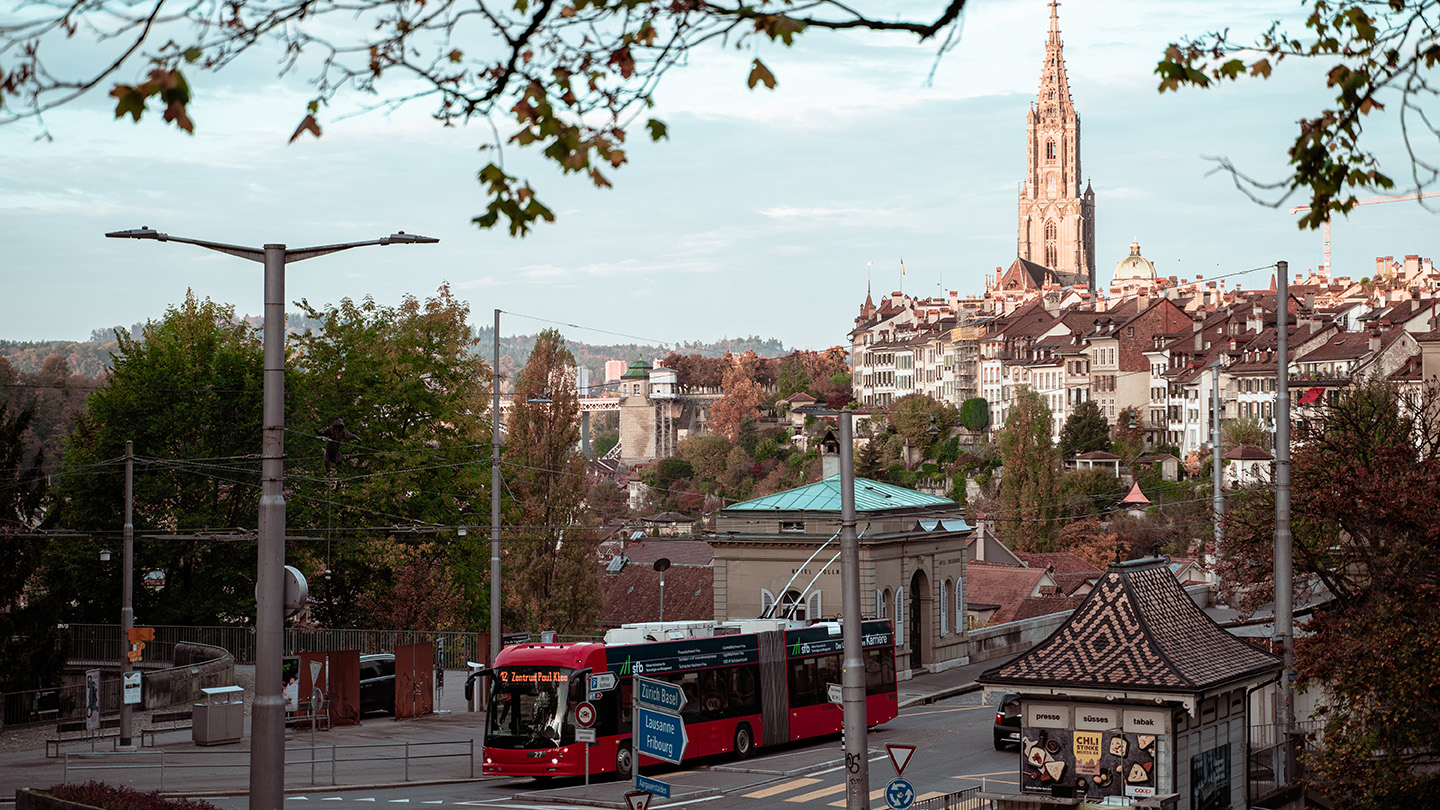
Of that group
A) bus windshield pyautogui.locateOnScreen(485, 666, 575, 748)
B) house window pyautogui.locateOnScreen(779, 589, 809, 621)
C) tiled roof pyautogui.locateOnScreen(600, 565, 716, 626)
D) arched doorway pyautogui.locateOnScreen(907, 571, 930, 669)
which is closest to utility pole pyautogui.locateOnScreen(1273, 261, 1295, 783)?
bus windshield pyautogui.locateOnScreen(485, 666, 575, 748)

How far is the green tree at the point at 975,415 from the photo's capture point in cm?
16050

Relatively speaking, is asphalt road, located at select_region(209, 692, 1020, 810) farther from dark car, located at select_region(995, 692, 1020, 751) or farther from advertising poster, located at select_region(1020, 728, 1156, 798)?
advertising poster, located at select_region(1020, 728, 1156, 798)

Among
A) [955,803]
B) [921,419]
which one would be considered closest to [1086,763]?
[955,803]

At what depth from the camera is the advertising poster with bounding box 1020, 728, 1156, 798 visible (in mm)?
21000

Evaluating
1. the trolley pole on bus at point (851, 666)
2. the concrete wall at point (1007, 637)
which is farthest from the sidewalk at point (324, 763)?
the concrete wall at point (1007, 637)

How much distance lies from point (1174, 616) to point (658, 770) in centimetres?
1208

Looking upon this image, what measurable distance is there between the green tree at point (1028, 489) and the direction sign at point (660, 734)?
85.6 meters

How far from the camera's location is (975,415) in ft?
528

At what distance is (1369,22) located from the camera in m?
9.23

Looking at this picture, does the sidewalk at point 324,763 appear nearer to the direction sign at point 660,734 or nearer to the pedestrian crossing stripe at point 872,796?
the pedestrian crossing stripe at point 872,796

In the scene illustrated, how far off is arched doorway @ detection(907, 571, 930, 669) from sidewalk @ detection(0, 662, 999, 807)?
1342 centimetres

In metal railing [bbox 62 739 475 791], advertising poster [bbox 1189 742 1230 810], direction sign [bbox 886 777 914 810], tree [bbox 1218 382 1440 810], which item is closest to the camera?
direction sign [bbox 886 777 914 810]

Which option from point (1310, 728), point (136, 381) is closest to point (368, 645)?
point (136, 381)

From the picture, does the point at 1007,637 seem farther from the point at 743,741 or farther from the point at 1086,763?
the point at 1086,763
